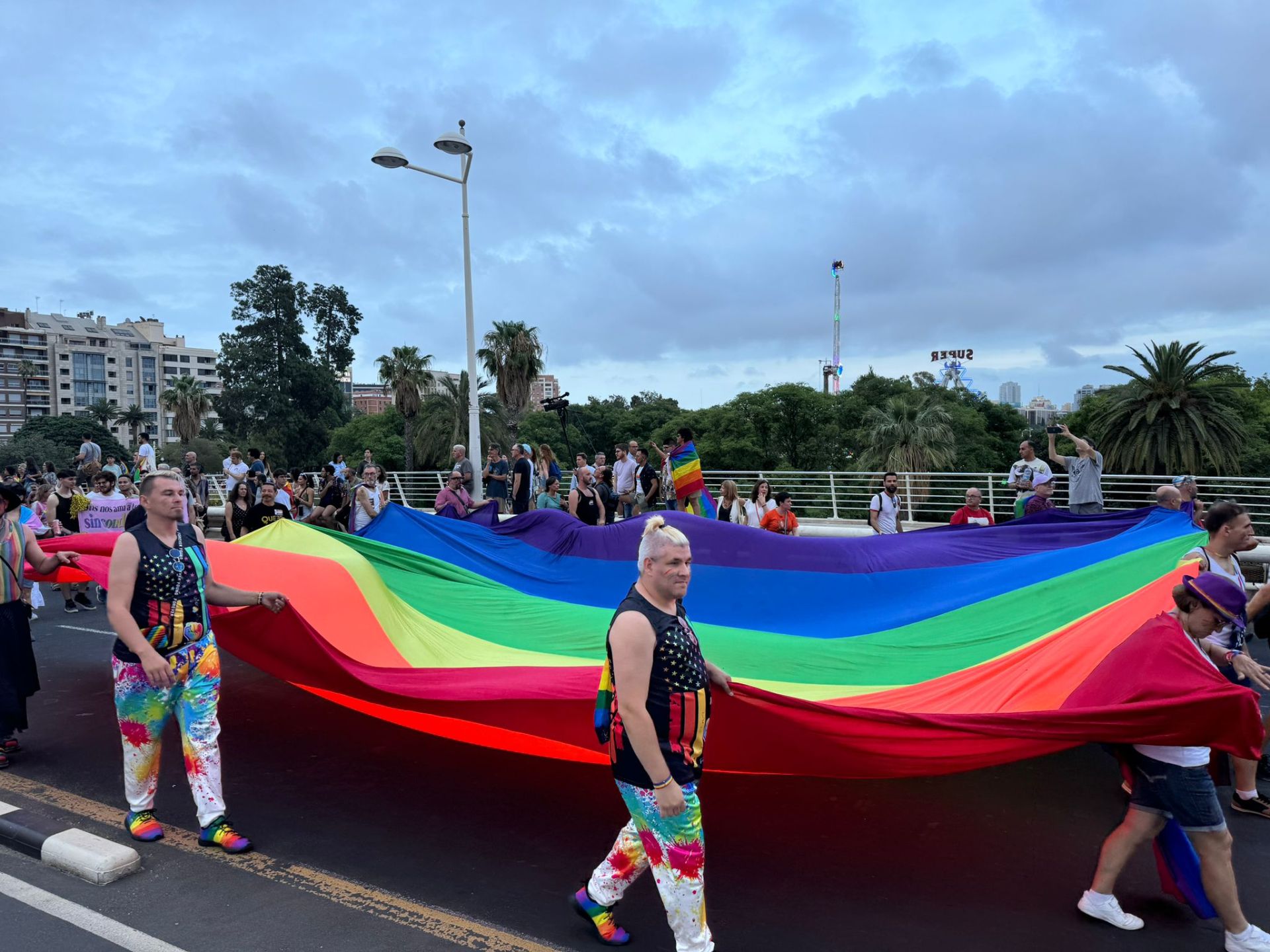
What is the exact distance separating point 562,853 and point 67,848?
2447 mm

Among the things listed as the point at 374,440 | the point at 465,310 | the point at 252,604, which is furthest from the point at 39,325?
the point at 252,604

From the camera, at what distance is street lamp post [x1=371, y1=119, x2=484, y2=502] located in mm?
14094

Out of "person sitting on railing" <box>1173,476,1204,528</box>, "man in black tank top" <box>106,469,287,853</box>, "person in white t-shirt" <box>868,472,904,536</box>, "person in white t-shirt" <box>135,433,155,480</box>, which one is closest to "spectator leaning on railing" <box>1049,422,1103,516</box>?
"person sitting on railing" <box>1173,476,1204,528</box>

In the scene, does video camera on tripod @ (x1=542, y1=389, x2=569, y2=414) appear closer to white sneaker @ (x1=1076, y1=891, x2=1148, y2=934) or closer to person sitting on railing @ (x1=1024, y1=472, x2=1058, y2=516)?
person sitting on railing @ (x1=1024, y1=472, x2=1058, y2=516)

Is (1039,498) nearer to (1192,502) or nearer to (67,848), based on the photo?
(1192,502)

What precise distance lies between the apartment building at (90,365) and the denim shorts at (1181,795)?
5424 inches

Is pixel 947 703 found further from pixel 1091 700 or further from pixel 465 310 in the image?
pixel 465 310

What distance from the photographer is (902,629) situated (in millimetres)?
5758

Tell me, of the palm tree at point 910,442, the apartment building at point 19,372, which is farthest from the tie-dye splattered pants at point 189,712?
the apartment building at point 19,372

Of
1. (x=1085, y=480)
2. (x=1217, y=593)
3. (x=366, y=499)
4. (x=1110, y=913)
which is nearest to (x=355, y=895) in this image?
(x=1110, y=913)

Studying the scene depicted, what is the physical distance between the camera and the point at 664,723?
9.84ft

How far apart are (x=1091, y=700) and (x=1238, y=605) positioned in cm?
69

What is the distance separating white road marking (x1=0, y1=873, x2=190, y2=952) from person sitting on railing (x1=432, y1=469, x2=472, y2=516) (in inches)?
271

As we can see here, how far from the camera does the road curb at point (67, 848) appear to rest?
414 cm
